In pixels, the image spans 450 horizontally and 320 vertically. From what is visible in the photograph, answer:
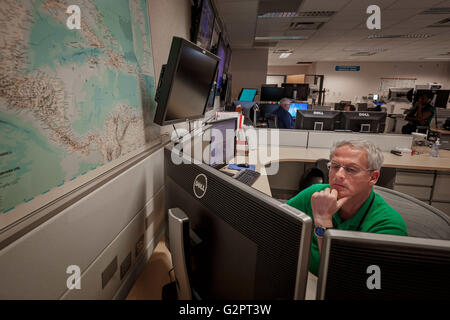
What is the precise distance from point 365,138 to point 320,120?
58 centimetres

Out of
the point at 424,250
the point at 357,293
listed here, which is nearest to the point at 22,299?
the point at 357,293

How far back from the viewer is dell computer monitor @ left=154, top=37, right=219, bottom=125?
3.85 feet

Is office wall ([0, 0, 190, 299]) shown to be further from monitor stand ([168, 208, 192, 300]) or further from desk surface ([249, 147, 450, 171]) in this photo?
desk surface ([249, 147, 450, 171])

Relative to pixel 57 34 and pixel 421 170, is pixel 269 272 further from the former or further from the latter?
pixel 421 170

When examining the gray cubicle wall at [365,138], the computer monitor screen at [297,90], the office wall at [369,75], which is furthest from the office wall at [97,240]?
the office wall at [369,75]

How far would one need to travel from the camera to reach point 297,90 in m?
7.02

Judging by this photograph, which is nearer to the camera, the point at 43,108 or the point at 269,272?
the point at 269,272

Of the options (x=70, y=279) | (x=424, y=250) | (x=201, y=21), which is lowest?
(x=70, y=279)

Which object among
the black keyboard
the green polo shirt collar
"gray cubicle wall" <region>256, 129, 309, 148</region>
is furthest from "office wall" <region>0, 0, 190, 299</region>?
"gray cubicle wall" <region>256, 129, 309, 148</region>

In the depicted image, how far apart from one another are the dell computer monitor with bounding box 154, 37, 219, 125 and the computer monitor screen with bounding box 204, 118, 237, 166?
0.57 ft

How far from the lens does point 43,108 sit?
0.61 m

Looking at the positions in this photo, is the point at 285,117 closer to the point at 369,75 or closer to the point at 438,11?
the point at 438,11

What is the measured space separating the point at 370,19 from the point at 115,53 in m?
5.66

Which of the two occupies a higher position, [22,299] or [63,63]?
[63,63]
